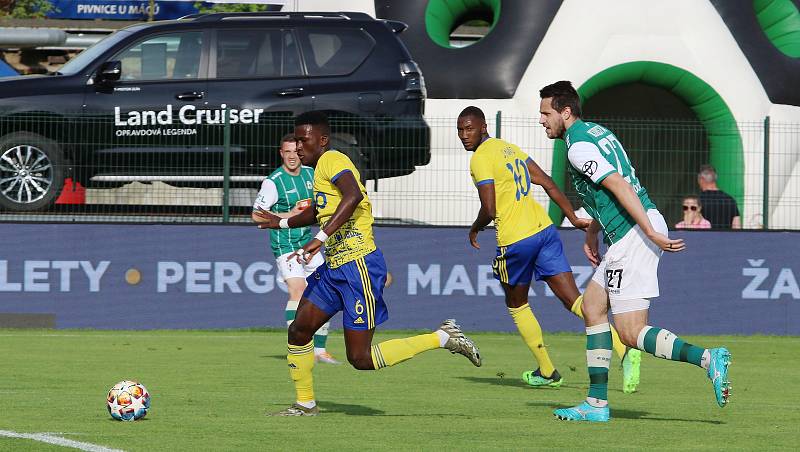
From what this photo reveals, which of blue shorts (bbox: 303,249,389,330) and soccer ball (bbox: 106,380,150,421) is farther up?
blue shorts (bbox: 303,249,389,330)

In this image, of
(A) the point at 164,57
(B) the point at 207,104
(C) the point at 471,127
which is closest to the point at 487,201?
(C) the point at 471,127

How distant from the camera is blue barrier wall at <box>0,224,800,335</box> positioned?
16156mm

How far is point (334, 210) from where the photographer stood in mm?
8469

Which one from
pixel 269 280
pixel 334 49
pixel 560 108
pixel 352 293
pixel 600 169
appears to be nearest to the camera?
pixel 600 169

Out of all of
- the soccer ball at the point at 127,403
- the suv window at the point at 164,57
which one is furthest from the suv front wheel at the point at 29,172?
the soccer ball at the point at 127,403

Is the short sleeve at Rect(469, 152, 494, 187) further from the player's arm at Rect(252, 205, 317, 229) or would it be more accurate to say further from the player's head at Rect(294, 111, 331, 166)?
the player's head at Rect(294, 111, 331, 166)

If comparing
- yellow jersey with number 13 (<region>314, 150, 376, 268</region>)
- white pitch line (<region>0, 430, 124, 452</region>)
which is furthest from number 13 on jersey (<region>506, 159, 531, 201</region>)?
white pitch line (<region>0, 430, 124, 452</region>)

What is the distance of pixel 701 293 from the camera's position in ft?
54.5

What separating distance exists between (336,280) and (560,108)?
5.51 ft

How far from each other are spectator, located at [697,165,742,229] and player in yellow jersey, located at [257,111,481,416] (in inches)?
353

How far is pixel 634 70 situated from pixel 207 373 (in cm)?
1166

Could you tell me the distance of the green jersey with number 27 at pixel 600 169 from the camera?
7875 mm

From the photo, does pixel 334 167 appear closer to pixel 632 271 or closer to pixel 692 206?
pixel 632 271

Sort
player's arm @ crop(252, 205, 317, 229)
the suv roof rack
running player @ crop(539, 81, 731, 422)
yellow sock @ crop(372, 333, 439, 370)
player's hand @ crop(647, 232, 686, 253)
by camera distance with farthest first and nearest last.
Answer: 1. the suv roof rack
2. player's arm @ crop(252, 205, 317, 229)
3. yellow sock @ crop(372, 333, 439, 370)
4. running player @ crop(539, 81, 731, 422)
5. player's hand @ crop(647, 232, 686, 253)
